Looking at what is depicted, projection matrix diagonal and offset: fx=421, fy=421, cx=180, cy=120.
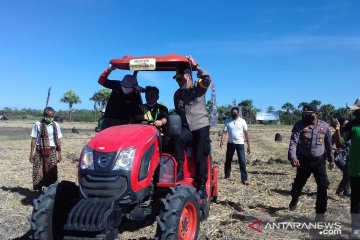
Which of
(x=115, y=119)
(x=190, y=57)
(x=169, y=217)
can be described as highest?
(x=190, y=57)

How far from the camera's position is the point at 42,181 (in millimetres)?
8383

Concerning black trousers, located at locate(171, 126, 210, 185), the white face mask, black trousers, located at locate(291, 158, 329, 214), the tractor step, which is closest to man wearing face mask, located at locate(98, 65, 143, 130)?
the white face mask

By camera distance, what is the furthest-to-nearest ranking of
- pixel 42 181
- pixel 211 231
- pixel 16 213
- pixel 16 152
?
pixel 16 152, pixel 42 181, pixel 16 213, pixel 211 231

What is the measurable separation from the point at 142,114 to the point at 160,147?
744 millimetres

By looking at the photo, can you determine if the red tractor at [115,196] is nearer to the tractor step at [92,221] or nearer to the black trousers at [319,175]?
the tractor step at [92,221]

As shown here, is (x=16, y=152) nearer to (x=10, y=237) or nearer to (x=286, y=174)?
(x=286, y=174)

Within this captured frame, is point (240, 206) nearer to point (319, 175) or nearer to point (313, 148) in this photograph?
point (319, 175)

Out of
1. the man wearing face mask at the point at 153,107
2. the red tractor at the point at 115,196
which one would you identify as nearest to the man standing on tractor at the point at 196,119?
the man wearing face mask at the point at 153,107

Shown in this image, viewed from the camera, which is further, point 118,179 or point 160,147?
point 160,147

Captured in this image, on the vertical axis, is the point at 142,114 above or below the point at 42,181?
above

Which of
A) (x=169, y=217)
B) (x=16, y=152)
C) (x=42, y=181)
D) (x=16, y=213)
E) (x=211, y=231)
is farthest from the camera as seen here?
(x=16, y=152)

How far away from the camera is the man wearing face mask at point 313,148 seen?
6543 millimetres

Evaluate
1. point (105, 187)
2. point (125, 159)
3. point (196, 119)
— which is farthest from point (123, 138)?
point (196, 119)

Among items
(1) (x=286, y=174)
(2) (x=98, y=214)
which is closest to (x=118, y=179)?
(2) (x=98, y=214)
